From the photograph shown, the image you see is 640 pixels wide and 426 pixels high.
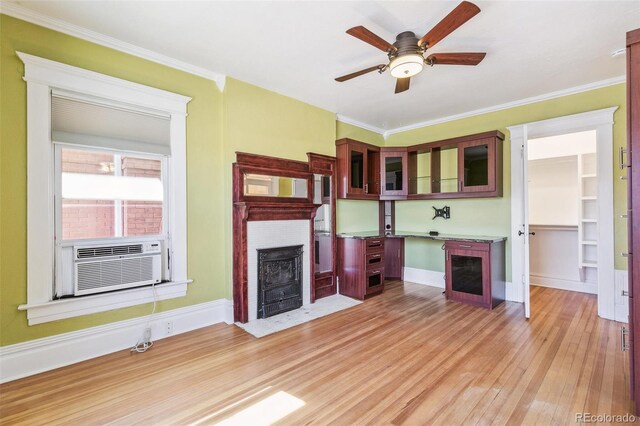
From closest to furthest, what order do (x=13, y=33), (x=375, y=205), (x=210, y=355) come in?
(x=13, y=33), (x=210, y=355), (x=375, y=205)

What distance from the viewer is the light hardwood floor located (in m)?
1.80

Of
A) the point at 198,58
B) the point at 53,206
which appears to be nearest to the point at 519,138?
the point at 198,58

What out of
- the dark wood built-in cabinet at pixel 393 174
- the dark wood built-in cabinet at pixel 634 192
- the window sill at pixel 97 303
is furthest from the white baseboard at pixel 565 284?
the window sill at pixel 97 303

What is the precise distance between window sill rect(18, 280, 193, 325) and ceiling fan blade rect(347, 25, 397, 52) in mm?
2752

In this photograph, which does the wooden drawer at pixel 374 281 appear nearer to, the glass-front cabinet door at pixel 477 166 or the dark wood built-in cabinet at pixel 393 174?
the dark wood built-in cabinet at pixel 393 174

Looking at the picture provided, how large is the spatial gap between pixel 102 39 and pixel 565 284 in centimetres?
663

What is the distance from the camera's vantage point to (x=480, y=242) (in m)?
3.70

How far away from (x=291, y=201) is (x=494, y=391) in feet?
8.99

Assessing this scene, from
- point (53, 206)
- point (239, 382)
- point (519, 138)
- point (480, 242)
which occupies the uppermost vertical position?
point (519, 138)

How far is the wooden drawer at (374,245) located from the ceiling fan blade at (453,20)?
2575 millimetres

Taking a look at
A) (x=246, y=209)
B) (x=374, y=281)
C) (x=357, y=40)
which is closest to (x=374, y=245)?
(x=374, y=281)

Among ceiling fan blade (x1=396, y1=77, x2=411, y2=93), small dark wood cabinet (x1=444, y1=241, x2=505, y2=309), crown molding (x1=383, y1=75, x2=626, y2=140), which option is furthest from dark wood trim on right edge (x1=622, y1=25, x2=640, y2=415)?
crown molding (x1=383, y1=75, x2=626, y2=140)

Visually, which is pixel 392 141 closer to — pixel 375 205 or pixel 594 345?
pixel 375 205

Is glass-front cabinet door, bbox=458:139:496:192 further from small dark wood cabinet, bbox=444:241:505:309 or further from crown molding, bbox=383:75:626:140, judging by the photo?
small dark wood cabinet, bbox=444:241:505:309
